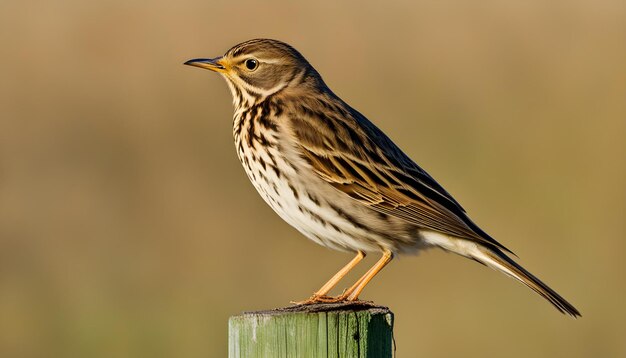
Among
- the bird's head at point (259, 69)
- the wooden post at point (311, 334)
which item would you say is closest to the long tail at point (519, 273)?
the bird's head at point (259, 69)

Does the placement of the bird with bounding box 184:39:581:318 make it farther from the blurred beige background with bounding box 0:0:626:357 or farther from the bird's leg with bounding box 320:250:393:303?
the blurred beige background with bounding box 0:0:626:357

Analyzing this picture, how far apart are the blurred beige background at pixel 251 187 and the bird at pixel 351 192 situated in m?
3.33

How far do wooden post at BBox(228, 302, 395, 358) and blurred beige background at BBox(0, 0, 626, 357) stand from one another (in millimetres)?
4956

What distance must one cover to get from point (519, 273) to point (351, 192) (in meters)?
1.06

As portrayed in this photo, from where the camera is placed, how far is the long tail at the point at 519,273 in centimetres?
704

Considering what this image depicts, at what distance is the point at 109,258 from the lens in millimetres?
11555

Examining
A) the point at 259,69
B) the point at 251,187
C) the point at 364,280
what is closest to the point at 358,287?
the point at 364,280

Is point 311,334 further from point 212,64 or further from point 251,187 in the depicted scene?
point 251,187

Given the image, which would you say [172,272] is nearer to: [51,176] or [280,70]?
[51,176]

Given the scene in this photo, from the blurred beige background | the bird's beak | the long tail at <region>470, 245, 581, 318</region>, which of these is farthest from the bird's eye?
the blurred beige background

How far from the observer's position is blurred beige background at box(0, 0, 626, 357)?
36.3 ft

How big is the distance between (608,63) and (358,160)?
8091 mm

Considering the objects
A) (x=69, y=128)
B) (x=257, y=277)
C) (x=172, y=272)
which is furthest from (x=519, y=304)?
(x=69, y=128)

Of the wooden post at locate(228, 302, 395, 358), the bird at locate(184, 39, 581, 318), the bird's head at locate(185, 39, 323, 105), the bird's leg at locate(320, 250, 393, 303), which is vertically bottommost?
the wooden post at locate(228, 302, 395, 358)
